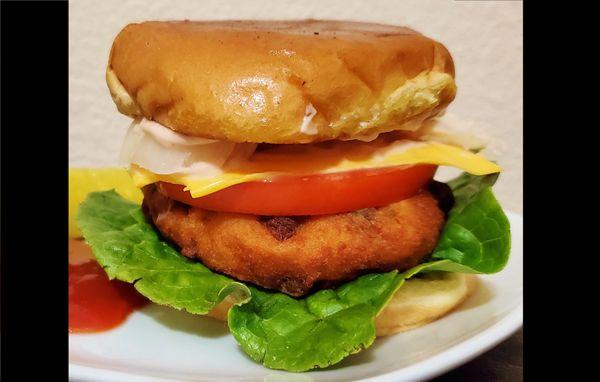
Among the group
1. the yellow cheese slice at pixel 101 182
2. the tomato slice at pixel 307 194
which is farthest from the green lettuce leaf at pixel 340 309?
the yellow cheese slice at pixel 101 182

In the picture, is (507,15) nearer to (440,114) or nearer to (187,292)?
(440,114)

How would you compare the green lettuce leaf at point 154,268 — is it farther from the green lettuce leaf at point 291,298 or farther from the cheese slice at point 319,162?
the cheese slice at point 319,162

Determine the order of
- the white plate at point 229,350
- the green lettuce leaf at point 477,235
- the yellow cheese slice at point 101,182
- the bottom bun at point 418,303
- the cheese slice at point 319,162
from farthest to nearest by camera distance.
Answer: the yellow cheese slice at point 101,182 < the green lettuce leaf at point 477,235 < the bottom bun at point 418,303 < the cheese slice at point 319,162 < the white plate at point 229,350

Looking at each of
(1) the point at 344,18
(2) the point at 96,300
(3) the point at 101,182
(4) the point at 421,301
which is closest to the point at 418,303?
(4) the point at 421,301

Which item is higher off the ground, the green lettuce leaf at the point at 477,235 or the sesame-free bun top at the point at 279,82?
the sesame-free bun top at the point at 279,82

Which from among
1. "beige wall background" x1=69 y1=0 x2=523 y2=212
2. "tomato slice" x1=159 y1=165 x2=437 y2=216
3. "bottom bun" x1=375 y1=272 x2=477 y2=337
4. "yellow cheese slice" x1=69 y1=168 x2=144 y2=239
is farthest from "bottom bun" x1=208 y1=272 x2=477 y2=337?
"beige wall background" x1=69 y1=0 x2=523 y2=212

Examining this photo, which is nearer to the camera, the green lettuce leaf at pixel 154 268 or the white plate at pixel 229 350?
the white plate at pixel 229 350

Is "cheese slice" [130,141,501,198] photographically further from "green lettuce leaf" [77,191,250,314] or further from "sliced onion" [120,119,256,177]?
"green lettuce leaf" [77,191,250,314]
